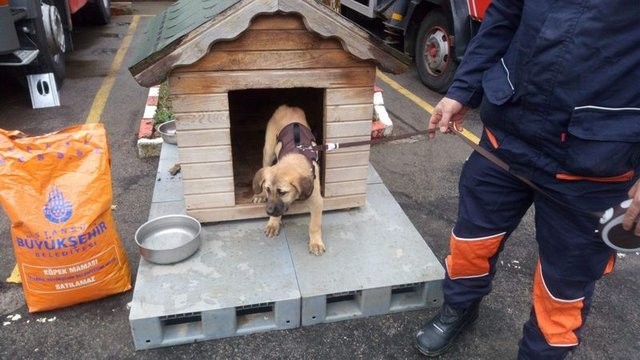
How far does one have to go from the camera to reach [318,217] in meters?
3.02

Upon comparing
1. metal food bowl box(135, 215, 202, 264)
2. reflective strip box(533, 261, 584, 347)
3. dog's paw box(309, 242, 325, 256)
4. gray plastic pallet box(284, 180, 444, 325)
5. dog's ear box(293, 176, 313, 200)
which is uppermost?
dog's ear box(293, 176, 313, 200)

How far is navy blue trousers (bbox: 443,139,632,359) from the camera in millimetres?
1902

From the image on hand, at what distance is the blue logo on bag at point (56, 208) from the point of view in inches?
98.0

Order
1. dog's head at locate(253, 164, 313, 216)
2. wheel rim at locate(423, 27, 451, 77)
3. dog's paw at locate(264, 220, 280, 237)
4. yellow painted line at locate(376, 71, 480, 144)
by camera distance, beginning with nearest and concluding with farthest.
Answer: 1. dog's head at locate(253, 164, 313, 216)
2. dog's paw at locate(264, 220, 280, 237)
3. yellow painted line at locate(376, 71, 480, 144)
4. wheel rim at locate(423, 27, 451, 77)

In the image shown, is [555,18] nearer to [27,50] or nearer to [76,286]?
[76,286]

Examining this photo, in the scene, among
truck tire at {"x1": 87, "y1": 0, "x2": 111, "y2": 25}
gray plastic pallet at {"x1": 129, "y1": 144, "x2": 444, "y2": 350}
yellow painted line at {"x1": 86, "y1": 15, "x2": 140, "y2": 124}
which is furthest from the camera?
truck tire at {"x1": 87, "y1": 0, "x2": 111, "y2": 25}

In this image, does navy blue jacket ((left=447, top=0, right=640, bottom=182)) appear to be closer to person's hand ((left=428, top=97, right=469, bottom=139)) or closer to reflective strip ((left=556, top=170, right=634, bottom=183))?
reflective strip ((left=556, top=170, right=634, bottom=183))

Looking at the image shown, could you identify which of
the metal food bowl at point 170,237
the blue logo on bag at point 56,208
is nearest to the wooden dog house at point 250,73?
the metal food bowl at point 170,237

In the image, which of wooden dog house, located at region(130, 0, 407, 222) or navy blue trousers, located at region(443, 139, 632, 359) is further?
wooden dog house, located at region(130, 0, 407, 222)

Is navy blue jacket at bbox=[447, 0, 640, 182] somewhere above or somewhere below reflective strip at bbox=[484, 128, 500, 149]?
above

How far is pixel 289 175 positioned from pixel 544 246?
1.38 m

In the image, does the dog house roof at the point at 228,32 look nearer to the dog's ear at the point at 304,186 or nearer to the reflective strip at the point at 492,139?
the dog's ear at the point at 304,186

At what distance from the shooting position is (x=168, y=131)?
Result: 448 cm

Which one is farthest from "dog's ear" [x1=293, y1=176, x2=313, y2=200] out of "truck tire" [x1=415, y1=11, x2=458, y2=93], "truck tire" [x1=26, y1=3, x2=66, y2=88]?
"truck tire" [x1=26, y1=3, x2=66, y2=88]
